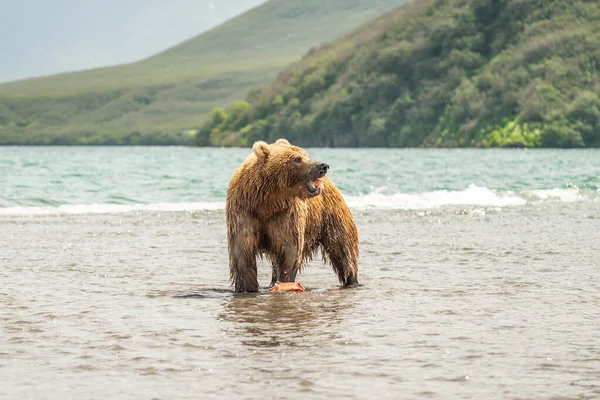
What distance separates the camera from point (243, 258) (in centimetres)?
1016

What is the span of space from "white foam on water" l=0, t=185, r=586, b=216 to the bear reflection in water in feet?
48.1

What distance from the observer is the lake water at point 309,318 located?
20.6ft

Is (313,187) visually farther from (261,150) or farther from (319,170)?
(261,150)

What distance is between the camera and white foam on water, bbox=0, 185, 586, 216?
25.2 metres

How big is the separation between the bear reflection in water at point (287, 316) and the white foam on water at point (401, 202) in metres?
14.7

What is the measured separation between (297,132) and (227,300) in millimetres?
154198

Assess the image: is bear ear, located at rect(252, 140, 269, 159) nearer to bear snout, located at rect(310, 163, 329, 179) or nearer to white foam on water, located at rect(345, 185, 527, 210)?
bear snout, located at rect(310, 163, 329, 179)

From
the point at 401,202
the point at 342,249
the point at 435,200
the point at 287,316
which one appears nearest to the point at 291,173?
the point at 342,249

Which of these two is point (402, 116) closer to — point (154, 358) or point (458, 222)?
point (458, 222)

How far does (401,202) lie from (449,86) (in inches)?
5182

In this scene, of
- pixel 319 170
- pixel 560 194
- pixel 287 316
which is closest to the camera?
pixel 287 316

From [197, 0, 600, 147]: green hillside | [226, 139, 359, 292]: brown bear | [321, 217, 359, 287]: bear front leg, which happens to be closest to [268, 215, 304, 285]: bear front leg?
[226, 139, 359, 292]: brown bear

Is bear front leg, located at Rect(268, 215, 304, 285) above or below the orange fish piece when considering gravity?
above

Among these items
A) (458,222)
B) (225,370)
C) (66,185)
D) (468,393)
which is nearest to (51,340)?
(225,370)
